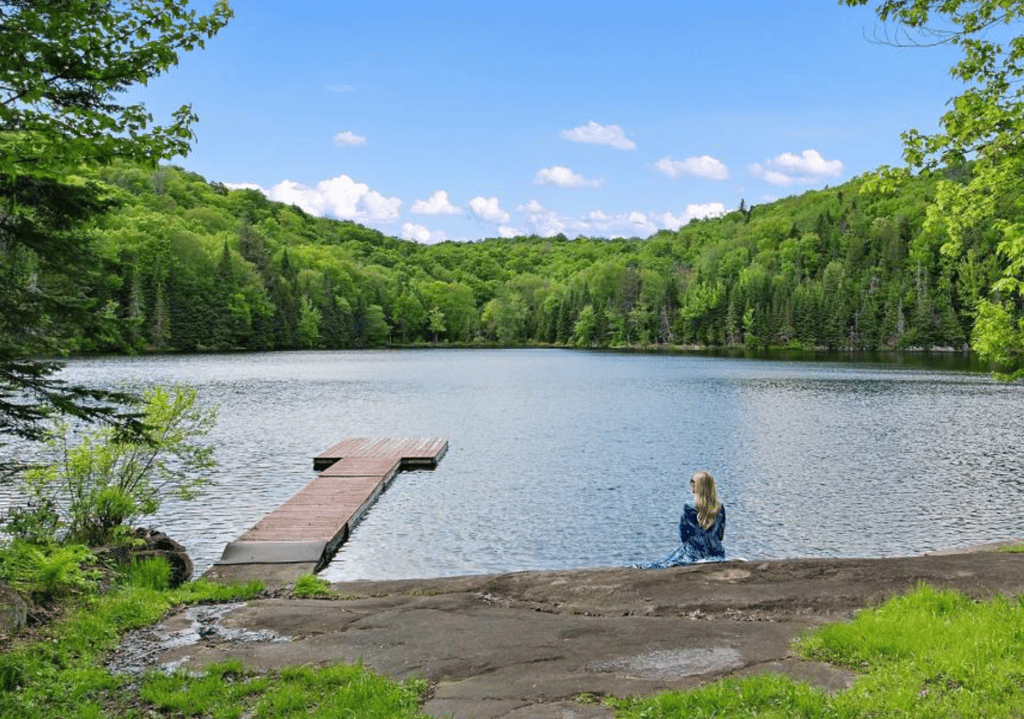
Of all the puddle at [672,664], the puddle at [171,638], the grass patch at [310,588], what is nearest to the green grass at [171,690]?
the puddle at [171,638]

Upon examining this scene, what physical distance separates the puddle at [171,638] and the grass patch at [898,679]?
4163 mm

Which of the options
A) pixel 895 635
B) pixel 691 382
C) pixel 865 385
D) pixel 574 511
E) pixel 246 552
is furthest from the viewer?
pixel 691 382

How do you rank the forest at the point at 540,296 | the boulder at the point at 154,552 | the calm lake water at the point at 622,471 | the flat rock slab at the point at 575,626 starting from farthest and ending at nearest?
the forest at the point at 540,296
the calm lake water at the point at 622,471
the boulder at the point at 154,552
the flat rock slab at the point at 575,626

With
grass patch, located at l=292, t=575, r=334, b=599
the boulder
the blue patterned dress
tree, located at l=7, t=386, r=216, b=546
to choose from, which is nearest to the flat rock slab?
grass patch, located at l=292, t=575, r=334, b=599

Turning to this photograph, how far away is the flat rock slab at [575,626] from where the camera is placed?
593cm

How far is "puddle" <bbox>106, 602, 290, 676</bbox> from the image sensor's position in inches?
269

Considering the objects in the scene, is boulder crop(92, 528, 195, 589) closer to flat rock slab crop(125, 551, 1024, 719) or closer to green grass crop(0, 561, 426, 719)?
flat rock slab crop(125, 551, 1024, 719)

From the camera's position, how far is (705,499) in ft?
34.8

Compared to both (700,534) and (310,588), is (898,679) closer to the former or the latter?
(700,534)

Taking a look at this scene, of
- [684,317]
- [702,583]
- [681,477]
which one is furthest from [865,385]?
[684,317]

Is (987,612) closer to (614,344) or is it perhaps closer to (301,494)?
(301,494)

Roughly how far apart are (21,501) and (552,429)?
830 inches

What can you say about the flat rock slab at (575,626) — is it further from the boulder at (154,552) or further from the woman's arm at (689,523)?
the boulder at (154,552)

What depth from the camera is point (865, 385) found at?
54250 mm
